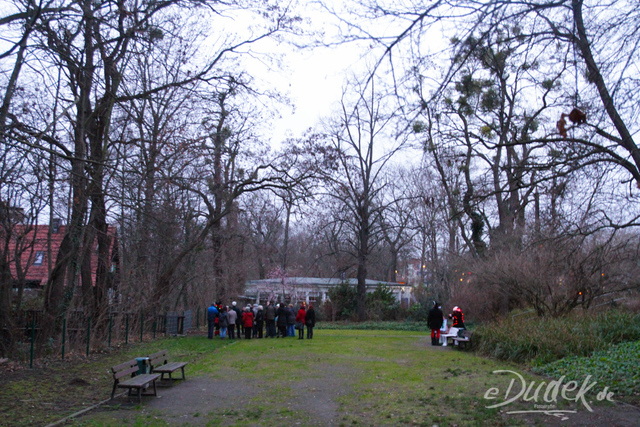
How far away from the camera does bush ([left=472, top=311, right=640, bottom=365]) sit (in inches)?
507

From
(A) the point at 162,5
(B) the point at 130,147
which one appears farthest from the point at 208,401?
(B) the point at 130,147

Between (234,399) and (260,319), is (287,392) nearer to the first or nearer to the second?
(234,399)

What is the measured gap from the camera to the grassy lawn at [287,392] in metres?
7.98

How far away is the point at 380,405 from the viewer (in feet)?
28.7

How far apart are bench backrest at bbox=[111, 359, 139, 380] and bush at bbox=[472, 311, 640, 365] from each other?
Result: 8442 millimetres

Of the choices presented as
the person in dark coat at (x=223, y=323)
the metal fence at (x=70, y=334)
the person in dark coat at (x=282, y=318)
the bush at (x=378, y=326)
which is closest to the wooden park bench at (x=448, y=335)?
the person in dark coat at (x=282, y=318)

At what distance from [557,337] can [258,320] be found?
13.0 meters

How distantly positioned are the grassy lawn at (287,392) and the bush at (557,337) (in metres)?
0.66

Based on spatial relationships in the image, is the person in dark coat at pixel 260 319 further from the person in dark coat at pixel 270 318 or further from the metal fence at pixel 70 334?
the metal fence at pixel 70 334

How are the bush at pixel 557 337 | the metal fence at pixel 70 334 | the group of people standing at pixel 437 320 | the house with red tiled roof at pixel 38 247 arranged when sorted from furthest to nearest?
the group of people standing at pixel 437 320, the house with red tiled roof at pixel 38 247, the metal fence at pixel 70 334, the bush at pixel 557 337

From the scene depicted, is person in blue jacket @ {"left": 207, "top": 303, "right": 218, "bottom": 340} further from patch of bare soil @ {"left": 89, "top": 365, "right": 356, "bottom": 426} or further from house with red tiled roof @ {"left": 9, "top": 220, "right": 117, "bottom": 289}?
patch of bare soil @ {"left": 89, "top": 365, "right": 356, "bottom": 426}

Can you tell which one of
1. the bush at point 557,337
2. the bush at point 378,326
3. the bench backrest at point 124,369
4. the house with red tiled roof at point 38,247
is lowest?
the bush at point 378,326

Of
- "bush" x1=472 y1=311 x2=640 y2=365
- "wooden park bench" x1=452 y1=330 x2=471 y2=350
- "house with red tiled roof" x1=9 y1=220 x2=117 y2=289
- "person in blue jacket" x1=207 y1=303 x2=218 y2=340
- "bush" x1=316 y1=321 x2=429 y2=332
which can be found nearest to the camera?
"bush" x1=472 y1=311 x2=640 y2=365

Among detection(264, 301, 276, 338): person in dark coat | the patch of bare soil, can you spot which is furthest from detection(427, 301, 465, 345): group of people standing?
the patch of bare soil
